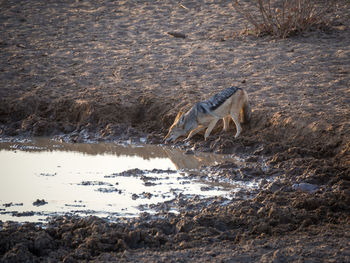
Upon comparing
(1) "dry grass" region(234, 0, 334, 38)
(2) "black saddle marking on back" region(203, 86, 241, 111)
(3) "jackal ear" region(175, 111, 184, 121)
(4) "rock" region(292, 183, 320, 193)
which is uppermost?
(1) "dry grass" region(234, 0, 334, 38)

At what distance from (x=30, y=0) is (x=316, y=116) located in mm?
12306

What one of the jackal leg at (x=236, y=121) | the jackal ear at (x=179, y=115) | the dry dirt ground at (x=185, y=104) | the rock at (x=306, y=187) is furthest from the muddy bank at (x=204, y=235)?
the jackal ear at (x=179, y=115)

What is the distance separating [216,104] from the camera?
10164 millimetres

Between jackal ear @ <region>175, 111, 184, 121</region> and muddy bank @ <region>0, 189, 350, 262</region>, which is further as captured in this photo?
jackal ear @ <region>175, 111, 184, 121</region>

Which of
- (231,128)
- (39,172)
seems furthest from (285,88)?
(39,172)

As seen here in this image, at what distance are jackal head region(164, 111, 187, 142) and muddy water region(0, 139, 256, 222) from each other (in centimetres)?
24

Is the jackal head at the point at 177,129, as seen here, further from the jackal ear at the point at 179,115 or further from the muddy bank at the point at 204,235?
the muddy bank at the point at 204,235

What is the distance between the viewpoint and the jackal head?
405 inches

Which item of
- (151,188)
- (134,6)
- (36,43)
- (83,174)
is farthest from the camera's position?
(134,6)

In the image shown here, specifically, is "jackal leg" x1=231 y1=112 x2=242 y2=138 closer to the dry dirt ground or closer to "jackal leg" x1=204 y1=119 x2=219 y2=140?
the dry dirt ground

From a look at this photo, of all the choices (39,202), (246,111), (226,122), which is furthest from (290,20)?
(39,202)

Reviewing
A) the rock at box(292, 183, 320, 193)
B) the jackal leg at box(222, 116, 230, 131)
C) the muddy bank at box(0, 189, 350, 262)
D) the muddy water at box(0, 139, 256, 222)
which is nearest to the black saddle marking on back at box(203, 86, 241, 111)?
the jackal leg at box(222, 116, 230, 131)

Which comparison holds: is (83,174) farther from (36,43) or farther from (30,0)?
(30,0)

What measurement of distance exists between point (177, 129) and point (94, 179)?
2260mm
